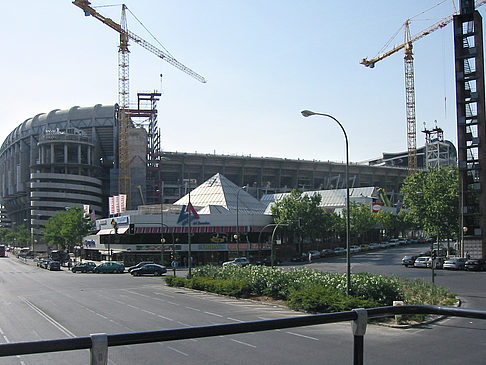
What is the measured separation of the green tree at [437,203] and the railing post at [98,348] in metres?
75.5

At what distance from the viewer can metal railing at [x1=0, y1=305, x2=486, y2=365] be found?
2771 mm

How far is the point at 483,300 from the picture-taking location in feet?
105

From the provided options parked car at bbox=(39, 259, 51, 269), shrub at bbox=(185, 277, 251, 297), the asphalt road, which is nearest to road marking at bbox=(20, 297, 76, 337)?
the asphalt road

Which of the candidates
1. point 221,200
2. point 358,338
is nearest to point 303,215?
point 221,200

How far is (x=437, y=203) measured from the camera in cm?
7219

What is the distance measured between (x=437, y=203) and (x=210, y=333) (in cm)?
7516

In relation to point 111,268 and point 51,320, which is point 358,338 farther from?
point 111,268

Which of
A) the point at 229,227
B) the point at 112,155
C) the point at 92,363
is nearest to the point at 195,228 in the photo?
the point at 229,227

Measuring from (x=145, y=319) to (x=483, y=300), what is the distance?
22348 millimetres

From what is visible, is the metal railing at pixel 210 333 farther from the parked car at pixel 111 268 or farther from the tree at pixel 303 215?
the tree at pixel 303 215

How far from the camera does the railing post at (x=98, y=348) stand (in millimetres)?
2943

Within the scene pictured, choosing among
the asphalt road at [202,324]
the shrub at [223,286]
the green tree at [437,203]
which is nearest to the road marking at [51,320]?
the asphalt road at [202,324]

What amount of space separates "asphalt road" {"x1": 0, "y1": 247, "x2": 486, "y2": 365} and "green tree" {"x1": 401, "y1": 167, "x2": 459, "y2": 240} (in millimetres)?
25354

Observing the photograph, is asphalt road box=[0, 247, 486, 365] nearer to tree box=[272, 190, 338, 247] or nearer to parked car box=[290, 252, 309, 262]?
parked car box=[290, 252, 309, 262]
